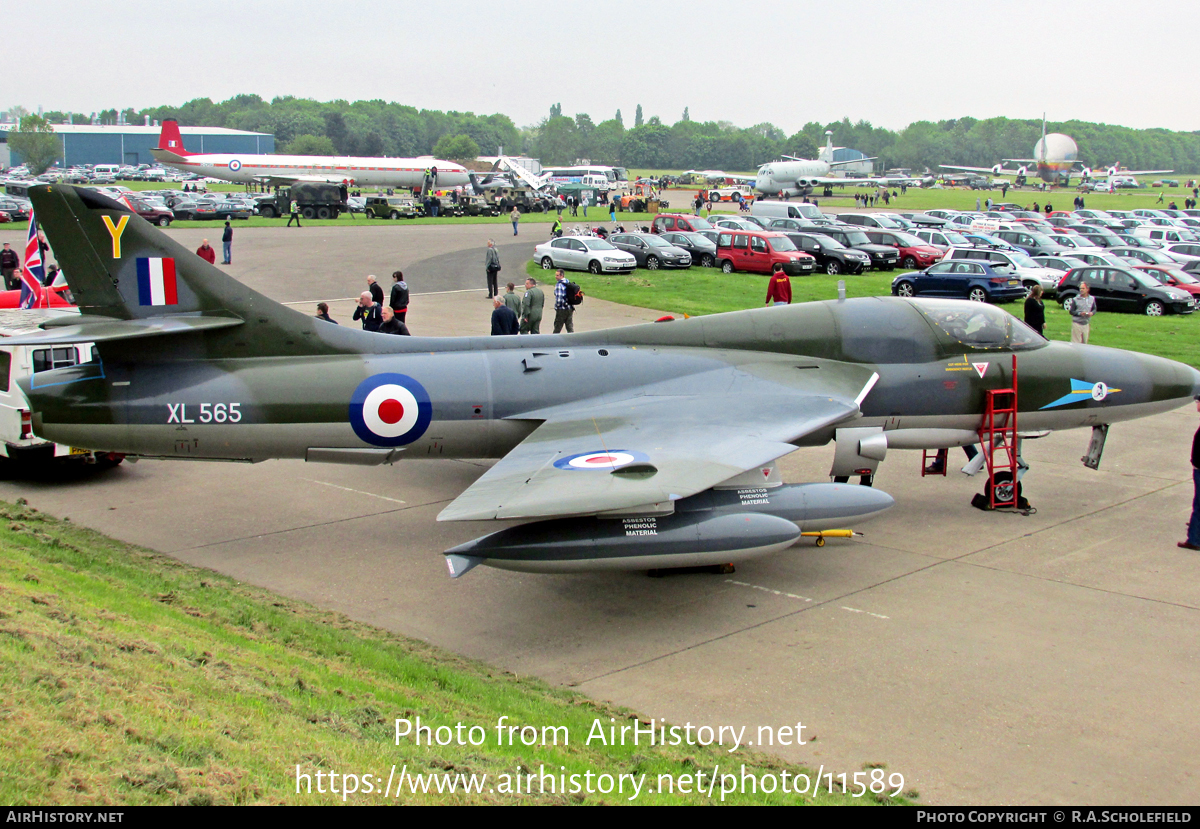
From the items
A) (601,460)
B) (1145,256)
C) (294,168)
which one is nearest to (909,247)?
(1145,256)

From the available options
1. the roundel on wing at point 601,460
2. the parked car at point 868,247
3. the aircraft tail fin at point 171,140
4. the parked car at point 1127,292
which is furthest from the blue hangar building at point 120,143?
the roundel on wing at point 601,460

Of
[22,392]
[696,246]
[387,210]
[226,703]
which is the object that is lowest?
[226,703]

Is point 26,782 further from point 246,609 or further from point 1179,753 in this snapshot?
point 1179,753

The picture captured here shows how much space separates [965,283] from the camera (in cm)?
3338

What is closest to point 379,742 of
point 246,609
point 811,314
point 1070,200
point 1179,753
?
point 246,609

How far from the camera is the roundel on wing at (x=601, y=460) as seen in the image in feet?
32.3

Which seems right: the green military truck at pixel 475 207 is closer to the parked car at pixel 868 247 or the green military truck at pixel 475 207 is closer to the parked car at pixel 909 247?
the parked car at pixel 868 247

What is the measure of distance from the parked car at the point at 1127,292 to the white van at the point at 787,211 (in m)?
26.7

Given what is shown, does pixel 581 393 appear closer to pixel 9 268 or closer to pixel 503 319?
pixel 503 319

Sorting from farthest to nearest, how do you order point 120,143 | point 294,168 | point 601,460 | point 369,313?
1. point 120,143
2. point 294,168
3. point 369,313
4. point 601,460

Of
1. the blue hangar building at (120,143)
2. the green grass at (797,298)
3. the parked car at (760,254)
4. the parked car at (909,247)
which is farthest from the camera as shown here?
the blue hangar building at (120,143)

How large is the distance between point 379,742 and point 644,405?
641 cm

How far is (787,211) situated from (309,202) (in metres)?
33.6

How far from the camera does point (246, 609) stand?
9375 mm
